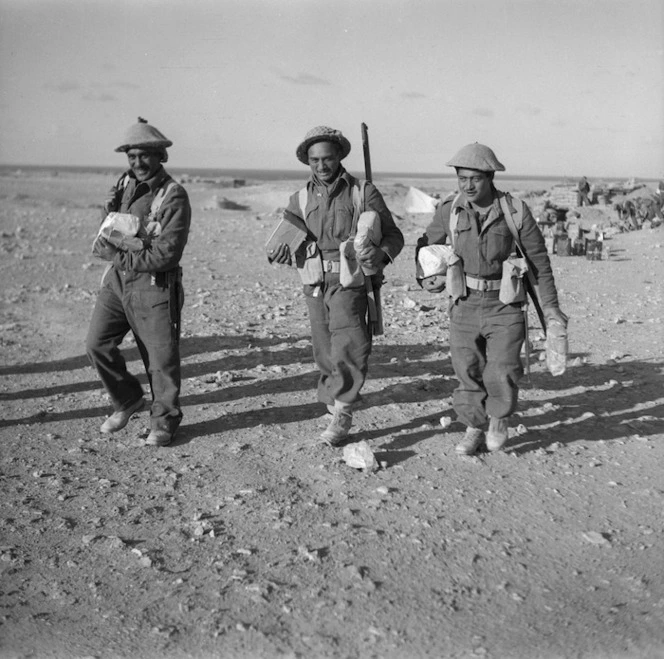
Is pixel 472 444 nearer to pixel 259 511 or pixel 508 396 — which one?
pixel 508 396

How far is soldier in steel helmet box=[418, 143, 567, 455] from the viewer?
436 cm

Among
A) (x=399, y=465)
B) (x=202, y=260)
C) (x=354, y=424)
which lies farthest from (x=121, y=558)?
(x=202, y=260)

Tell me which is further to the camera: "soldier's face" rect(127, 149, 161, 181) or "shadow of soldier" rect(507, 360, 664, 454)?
"shadow of soldier" rect(507, 360, 664, 454)

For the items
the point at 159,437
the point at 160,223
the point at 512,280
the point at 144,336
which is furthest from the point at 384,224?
the point at 159,437

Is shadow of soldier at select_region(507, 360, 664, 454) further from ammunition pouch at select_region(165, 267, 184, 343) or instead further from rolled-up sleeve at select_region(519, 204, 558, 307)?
ammunition pouch at select_region(165, 267, 184, 343)

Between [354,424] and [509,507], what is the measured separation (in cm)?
157

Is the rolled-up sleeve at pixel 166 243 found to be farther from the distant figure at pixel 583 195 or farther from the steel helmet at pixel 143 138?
the distant figure at pixel 583 195

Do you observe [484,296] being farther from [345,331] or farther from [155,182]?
[155,182]

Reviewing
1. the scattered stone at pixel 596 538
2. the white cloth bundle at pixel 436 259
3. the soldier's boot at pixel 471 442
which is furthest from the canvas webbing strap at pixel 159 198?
the scattered stone at pixel 596 538

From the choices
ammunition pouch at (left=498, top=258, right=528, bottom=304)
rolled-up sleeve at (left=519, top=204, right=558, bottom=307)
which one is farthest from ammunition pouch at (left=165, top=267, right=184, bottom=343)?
rolled-up sleeve at (left=519, top=204, right=558, bottom=307)

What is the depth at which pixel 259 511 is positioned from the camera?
3965 mm

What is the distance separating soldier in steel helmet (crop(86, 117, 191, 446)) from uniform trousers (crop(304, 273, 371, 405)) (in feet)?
2.98

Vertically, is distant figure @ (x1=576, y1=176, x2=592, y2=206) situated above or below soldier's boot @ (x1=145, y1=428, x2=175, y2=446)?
above

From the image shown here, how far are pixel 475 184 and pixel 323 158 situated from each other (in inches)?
36.9
